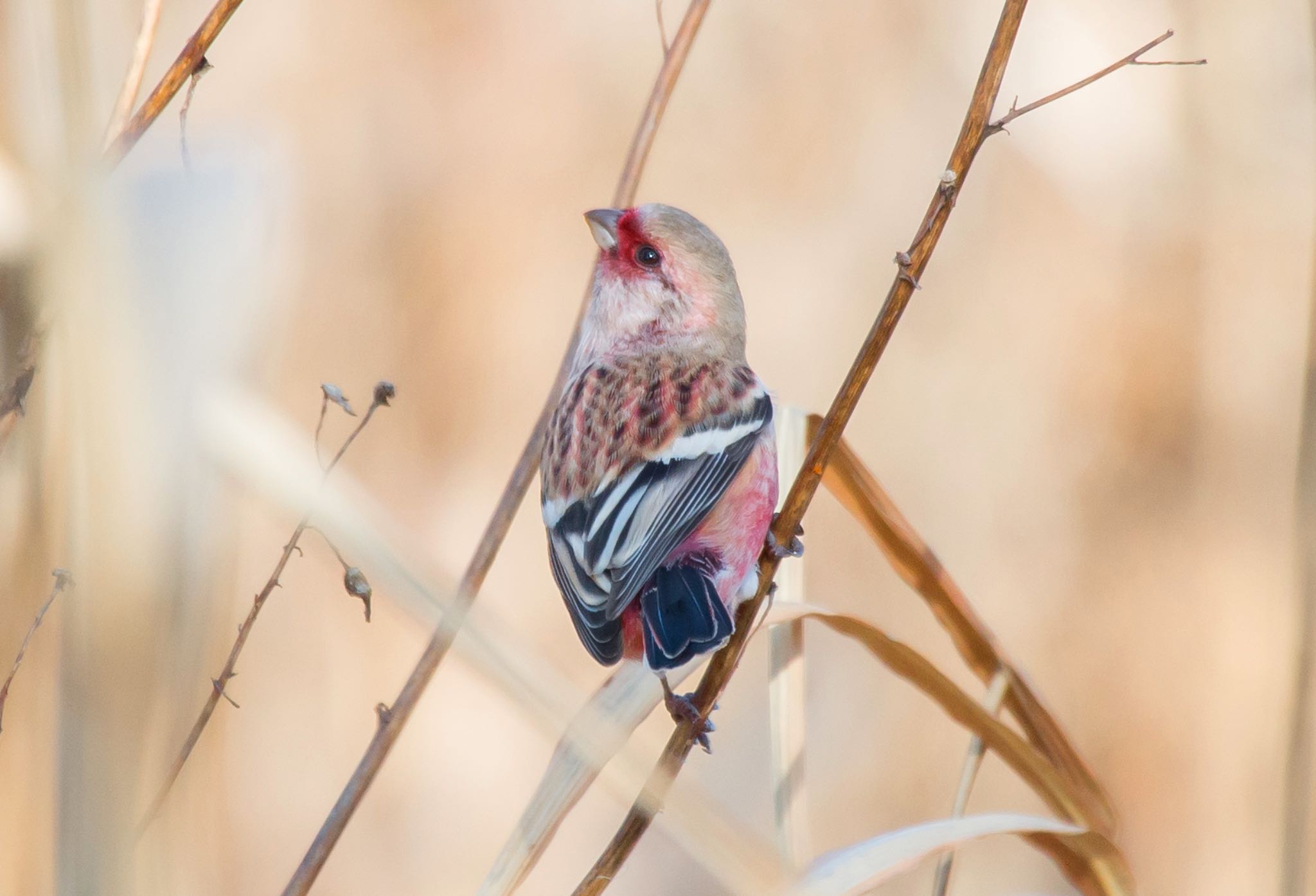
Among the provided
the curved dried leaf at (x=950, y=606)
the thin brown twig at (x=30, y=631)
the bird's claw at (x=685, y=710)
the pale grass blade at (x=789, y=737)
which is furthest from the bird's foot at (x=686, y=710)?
the thin brown twig at (x=30, y=631)

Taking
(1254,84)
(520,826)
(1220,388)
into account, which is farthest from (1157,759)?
(520,826)

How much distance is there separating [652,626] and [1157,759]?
2.74 m

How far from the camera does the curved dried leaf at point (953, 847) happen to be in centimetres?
149

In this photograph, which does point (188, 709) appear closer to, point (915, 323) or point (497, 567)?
point (497, 567)

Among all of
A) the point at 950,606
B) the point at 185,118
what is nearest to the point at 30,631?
the point at 185,118

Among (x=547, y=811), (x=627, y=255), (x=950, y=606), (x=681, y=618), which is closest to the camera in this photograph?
(x=547, y=811)

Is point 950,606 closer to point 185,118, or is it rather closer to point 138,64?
point 185,118

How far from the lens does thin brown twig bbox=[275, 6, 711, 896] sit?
65.4 inches

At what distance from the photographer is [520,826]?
60.7 inches

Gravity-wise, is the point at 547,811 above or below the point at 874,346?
below

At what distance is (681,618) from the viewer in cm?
185

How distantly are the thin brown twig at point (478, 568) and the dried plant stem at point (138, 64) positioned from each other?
803 millimetres

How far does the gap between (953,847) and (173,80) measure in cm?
151

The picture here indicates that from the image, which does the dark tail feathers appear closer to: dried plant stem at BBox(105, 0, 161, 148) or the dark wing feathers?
the dark wing feathers
